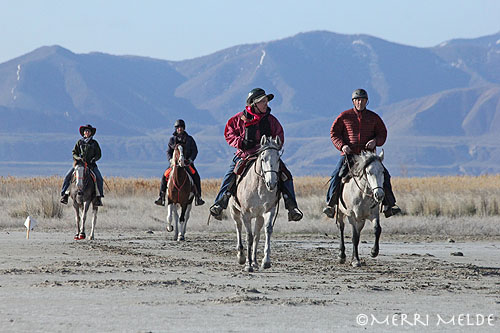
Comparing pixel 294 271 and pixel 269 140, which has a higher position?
pixel 269 140

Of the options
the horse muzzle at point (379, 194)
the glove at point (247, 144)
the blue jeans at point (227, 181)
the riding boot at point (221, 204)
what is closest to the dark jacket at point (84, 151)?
the riding boot at point (221, 204)

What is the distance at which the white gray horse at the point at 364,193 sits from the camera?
15609mm

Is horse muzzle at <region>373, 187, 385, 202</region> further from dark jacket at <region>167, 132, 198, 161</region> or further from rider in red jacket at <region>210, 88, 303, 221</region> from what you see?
dark jacket at <region>167, 132, 198, 161</region>

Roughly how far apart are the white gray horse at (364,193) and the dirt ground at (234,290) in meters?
0.68

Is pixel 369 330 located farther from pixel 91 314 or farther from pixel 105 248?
pixel 105 248

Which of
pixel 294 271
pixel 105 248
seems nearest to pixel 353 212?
pixel 294 271

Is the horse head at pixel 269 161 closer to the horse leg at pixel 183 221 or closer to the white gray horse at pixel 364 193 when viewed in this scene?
the white gray horse at pixel 364 193

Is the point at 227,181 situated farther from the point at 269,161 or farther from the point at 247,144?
the point at 269,161

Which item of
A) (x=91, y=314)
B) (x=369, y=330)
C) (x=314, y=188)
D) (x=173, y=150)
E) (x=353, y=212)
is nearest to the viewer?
(x=369, y=330)

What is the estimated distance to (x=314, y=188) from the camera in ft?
155

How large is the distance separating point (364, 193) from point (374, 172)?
0.55m

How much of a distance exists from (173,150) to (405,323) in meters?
13.4

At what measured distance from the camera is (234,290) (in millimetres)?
12688

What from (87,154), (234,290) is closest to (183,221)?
(87,154)
